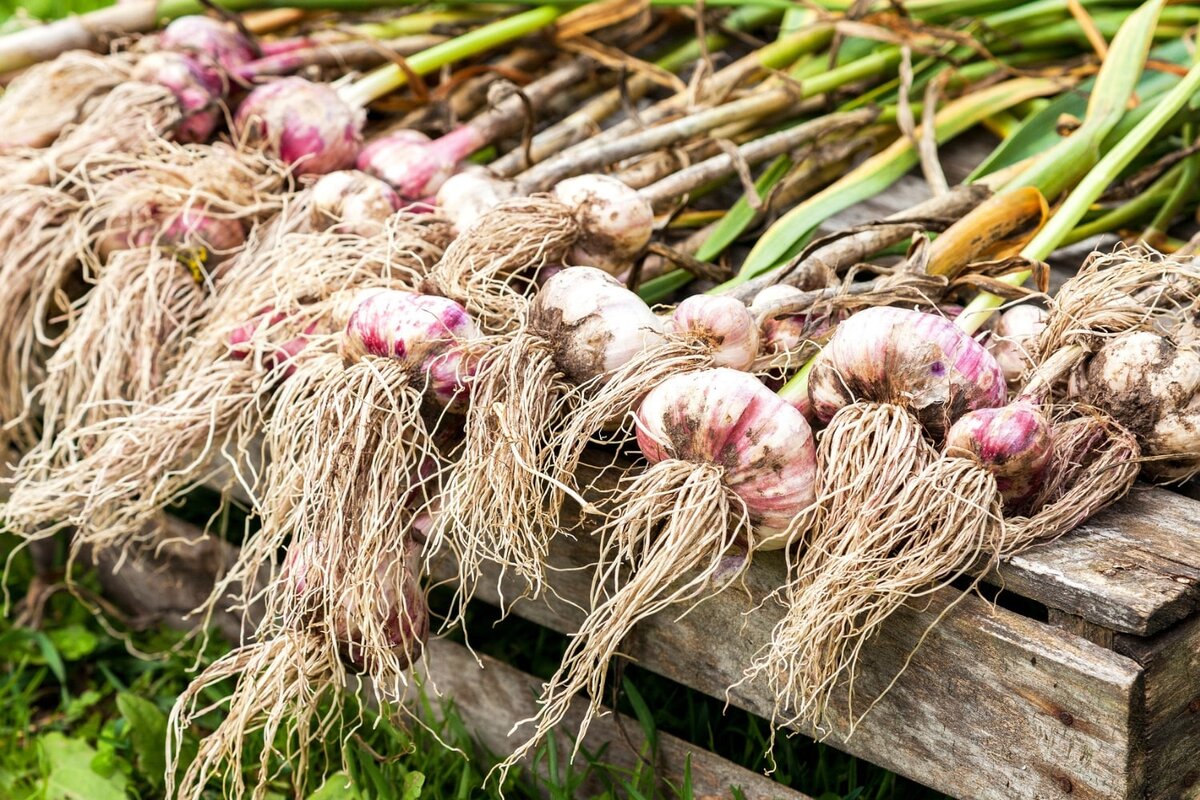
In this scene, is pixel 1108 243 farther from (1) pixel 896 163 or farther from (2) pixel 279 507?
(2) pixel 279 507

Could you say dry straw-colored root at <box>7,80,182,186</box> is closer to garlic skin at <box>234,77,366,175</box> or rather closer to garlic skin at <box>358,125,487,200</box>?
garlic skin at <box>234,77,366,175</box>

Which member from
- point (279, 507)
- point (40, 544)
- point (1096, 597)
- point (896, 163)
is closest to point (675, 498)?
point (1096, 597)

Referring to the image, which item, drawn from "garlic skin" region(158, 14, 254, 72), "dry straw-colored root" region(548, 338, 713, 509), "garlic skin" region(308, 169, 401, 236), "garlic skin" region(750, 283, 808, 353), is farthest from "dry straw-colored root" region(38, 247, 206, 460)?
"garlic skin" region(750, 283, 808, 353)

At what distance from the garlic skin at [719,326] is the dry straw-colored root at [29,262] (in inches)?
42.7

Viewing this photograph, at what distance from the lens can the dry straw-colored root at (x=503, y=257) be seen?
1.46 metres

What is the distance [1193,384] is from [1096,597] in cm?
27

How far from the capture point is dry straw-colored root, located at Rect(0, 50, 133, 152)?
2146mm

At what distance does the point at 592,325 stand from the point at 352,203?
23.3 inches

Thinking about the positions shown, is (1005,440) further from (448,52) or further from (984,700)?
(448,52)

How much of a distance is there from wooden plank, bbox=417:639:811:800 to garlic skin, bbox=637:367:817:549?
399mm

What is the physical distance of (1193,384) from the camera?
1252 mm

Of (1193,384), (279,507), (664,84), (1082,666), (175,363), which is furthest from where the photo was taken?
(664,84)

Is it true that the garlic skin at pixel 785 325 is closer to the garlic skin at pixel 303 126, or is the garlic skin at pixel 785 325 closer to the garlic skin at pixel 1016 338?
the garlic skin at pixel 1016 338

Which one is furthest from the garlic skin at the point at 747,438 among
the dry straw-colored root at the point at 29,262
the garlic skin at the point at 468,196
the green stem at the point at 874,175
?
the dry straw-colored root at the point at 29,262
